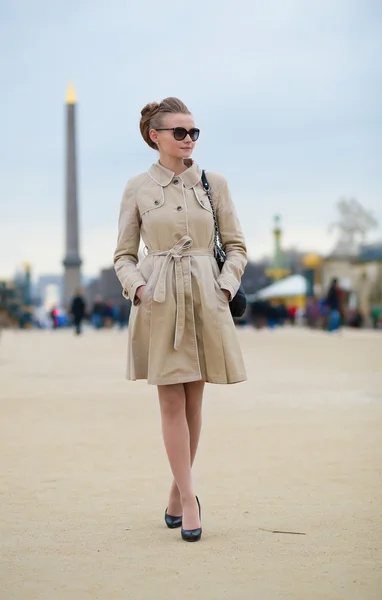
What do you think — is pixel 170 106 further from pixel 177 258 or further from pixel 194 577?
pixel 194 577

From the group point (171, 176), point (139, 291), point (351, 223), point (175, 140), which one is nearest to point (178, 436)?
point (139, 291)

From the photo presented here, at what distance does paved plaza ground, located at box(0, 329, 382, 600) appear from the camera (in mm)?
3615

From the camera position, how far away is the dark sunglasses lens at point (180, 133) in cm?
452

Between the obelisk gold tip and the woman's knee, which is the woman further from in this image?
the obelisk gold tip

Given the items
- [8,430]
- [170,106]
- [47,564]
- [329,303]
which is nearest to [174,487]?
[47,564]

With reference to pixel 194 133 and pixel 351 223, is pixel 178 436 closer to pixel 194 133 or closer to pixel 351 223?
pixel 194 133

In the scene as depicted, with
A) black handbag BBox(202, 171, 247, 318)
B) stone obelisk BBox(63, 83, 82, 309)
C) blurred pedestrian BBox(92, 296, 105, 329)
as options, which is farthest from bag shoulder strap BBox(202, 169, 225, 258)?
stone obelisk BBox(63, 83, 82, 309)

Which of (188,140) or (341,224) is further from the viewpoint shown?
(341,224)

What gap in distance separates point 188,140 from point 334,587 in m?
1.97

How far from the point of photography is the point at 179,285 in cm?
442

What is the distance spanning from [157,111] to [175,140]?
0.57ft

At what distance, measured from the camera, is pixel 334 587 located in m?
3.50

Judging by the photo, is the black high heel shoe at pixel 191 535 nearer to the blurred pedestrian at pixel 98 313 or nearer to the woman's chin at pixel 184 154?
the woman's chin at pixel 184 154

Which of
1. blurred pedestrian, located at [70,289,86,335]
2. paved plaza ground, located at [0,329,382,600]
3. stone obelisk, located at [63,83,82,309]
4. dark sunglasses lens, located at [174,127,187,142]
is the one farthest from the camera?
stone obelisk, located at [63,83,82,309]
